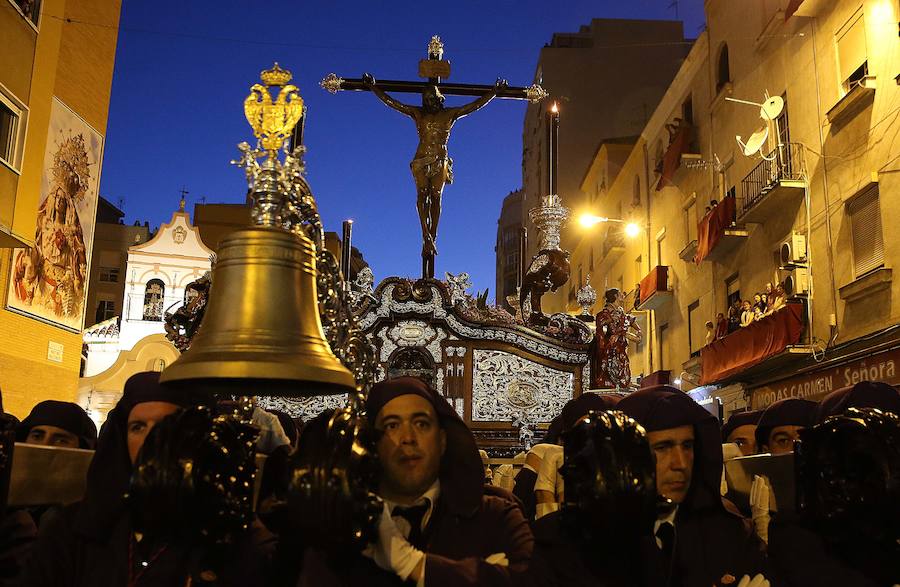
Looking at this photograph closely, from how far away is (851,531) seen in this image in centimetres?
234

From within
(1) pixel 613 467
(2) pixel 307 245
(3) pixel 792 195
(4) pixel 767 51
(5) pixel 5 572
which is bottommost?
(5) pixel 5 572

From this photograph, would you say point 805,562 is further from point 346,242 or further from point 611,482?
point 346,242

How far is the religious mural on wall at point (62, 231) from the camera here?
1502cm

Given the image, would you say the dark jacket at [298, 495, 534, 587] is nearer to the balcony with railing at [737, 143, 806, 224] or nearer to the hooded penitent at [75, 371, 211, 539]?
the hooded penitent at [75, 371, 211, 539]

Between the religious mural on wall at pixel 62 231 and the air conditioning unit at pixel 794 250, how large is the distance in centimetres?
1461

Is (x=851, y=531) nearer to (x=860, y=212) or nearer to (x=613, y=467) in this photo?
(x=613, y=467)

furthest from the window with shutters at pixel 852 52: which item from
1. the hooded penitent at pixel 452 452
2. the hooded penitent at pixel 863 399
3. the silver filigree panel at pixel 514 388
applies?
the hooded penitent at pixel 452 452

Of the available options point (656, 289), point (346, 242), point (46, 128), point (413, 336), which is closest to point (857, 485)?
point (413, 336)

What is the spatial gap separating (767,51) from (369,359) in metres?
16.9

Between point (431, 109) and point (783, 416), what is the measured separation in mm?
5660

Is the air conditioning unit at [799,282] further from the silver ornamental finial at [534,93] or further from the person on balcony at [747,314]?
the silver ornamental finial at [534,93]

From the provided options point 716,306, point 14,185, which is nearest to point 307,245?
point 14,185

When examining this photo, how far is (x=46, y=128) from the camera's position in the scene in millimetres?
14633

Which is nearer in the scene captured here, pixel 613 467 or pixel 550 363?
pixel 613 467
